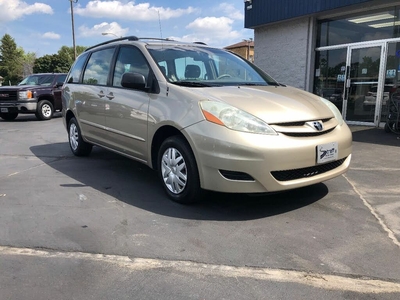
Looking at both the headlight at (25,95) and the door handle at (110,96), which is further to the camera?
the headlight at (25,95)

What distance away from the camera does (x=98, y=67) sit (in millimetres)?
5230

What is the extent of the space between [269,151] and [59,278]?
193cm

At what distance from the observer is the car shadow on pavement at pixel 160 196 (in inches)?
140

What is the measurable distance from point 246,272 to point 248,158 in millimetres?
1013

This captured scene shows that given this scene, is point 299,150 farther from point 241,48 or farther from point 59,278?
point 241,48

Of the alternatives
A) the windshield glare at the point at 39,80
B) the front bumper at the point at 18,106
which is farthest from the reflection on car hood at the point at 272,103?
the windshield glare at the point at 39,80

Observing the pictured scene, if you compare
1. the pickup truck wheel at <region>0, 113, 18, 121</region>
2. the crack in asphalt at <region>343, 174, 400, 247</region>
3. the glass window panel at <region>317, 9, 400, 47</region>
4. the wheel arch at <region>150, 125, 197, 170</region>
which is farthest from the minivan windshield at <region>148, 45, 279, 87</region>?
the pickup truck wheel at <region>0, 113, 18, 121</region>

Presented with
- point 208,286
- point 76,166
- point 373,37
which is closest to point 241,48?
point 373,37

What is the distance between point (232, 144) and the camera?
3.14 metres

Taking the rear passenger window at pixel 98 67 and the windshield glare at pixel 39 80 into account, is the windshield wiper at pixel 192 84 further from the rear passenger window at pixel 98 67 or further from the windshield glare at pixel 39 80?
the windshield glare at pixel 39 80

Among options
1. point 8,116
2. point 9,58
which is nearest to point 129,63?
point 8,116

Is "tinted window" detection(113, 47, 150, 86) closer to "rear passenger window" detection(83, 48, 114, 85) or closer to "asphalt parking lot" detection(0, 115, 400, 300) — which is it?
"rear passenger window" detection(83, 48, 114, 85)

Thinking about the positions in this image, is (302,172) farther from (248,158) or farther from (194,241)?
(194,241)

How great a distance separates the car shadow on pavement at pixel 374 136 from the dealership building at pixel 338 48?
0.68 metres
